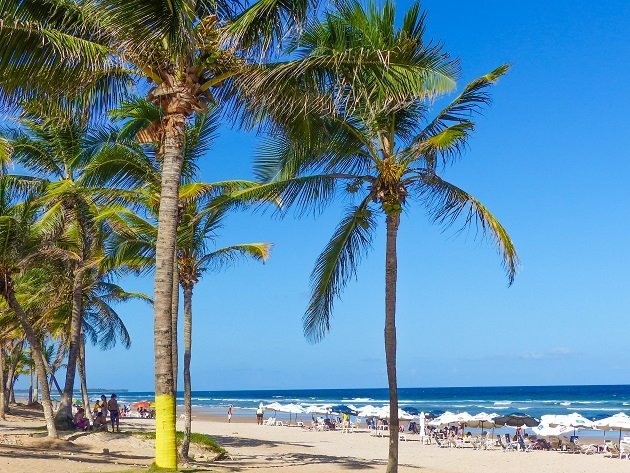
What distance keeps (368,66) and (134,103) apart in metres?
6.24

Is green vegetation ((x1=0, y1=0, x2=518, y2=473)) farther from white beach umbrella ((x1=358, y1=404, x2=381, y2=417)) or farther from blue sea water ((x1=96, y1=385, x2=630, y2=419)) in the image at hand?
blue sea water ((x1=96, y1=385, x2=630, y2=419))

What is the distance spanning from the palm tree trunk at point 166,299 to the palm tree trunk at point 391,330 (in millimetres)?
3978

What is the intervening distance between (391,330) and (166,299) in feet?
13.9

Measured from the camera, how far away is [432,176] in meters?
13.0

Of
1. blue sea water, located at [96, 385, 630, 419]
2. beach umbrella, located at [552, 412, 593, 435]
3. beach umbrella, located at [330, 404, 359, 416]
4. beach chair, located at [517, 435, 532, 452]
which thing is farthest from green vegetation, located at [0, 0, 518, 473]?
blue sea water, located at [96, 385, 630, 419]

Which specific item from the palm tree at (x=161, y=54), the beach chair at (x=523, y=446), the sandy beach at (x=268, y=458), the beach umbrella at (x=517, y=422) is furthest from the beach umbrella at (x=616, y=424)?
the palm tree at (x=161, y=54)

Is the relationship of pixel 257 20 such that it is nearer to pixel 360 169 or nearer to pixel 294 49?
pixel 294 49

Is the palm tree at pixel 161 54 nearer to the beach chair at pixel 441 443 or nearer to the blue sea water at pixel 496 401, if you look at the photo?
the beach chair at pixel 441 443

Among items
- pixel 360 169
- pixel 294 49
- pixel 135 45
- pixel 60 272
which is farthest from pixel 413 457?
pixel 135 45

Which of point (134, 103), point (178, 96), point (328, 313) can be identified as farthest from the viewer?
point (134, 103)

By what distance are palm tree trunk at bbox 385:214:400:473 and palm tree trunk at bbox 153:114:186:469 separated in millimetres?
3978

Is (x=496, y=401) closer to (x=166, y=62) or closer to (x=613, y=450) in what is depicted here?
(x=613, y=450)

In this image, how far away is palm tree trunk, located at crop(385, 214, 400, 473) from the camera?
12.2 m

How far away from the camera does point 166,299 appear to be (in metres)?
9.86
